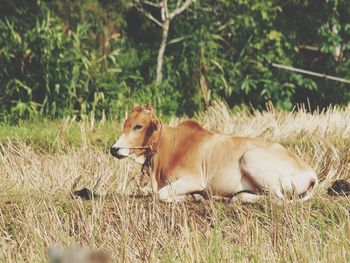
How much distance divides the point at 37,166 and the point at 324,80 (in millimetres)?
6989

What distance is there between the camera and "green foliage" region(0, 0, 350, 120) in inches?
424

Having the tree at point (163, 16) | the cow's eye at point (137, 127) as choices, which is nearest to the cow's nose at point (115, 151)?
the cow's eye at point (137, 127)

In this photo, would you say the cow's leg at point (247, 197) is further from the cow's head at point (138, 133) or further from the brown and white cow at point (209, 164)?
the cow's head at point (138, 133)

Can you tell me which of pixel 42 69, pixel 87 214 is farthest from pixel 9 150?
pixel 42 69

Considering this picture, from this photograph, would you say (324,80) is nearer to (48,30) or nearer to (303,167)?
(48,30)

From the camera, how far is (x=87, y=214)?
5.07 meters

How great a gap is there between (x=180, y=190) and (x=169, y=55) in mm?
7137

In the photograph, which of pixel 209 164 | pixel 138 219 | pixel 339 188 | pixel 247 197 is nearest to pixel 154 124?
pixel 209 164

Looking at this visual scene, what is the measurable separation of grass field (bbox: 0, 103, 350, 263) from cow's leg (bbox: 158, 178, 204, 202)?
107mm

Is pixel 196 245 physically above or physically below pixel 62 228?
above

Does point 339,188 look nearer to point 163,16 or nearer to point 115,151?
point 115,151

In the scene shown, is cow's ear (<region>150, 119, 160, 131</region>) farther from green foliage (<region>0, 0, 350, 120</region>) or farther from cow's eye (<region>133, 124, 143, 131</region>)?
green foliage (<region>0, 0, 350, 120</region>)

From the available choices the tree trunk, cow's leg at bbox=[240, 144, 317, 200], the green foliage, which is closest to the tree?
the tree trunk

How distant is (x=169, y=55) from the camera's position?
12.5 meters
